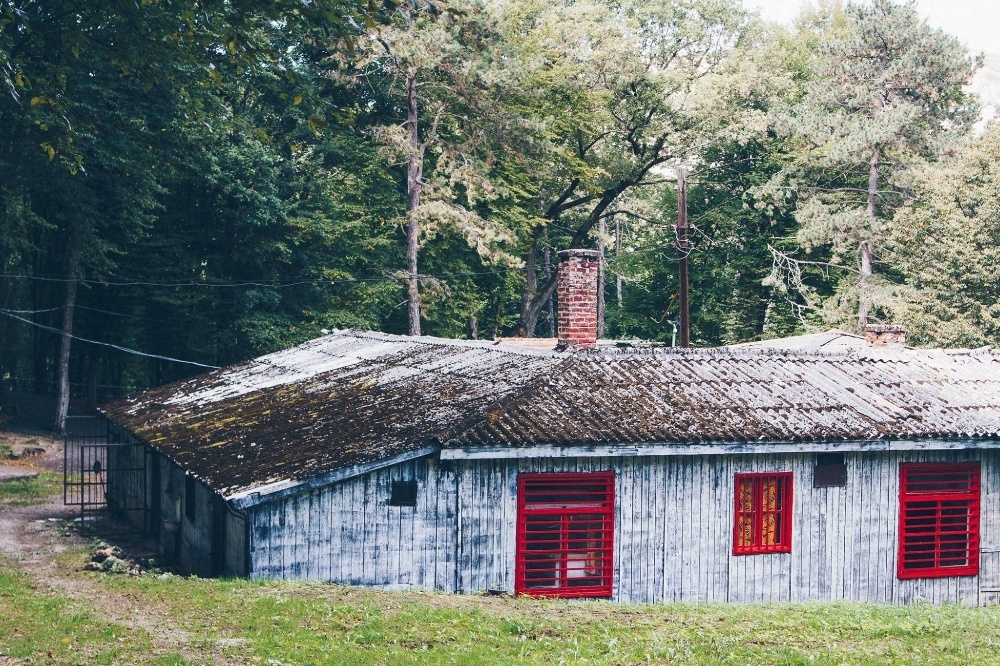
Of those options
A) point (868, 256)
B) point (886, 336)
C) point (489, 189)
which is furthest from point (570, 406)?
point (868, 256)

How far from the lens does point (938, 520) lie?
17.5 m

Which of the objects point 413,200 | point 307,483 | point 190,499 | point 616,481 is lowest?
point 190,499

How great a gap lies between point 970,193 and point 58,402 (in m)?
36.4

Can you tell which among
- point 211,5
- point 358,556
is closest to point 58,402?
point 358,556

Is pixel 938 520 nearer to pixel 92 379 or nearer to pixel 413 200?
pixel 413 200

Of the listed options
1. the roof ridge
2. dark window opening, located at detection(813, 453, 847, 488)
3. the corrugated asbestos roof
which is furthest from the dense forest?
dark window opening, located at detection(813, 453, 847, 488)

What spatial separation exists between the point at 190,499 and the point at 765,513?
10138 millimetres

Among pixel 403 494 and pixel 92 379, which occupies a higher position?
pixel 92 379

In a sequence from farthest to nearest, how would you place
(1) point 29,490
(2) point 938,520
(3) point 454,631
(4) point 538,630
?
1. (1) point 29,490
2. (2) point 938,520
3. (4) point 538,630
4. (3) point 454,631

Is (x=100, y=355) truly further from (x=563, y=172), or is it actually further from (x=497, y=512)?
(x=497, y=512)

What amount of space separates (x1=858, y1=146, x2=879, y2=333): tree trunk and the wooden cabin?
26.9 meters

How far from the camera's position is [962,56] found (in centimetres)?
4694

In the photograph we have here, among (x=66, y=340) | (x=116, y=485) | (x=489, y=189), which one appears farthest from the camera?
(x=489, y=189)

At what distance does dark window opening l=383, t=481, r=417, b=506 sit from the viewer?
1486 cm
